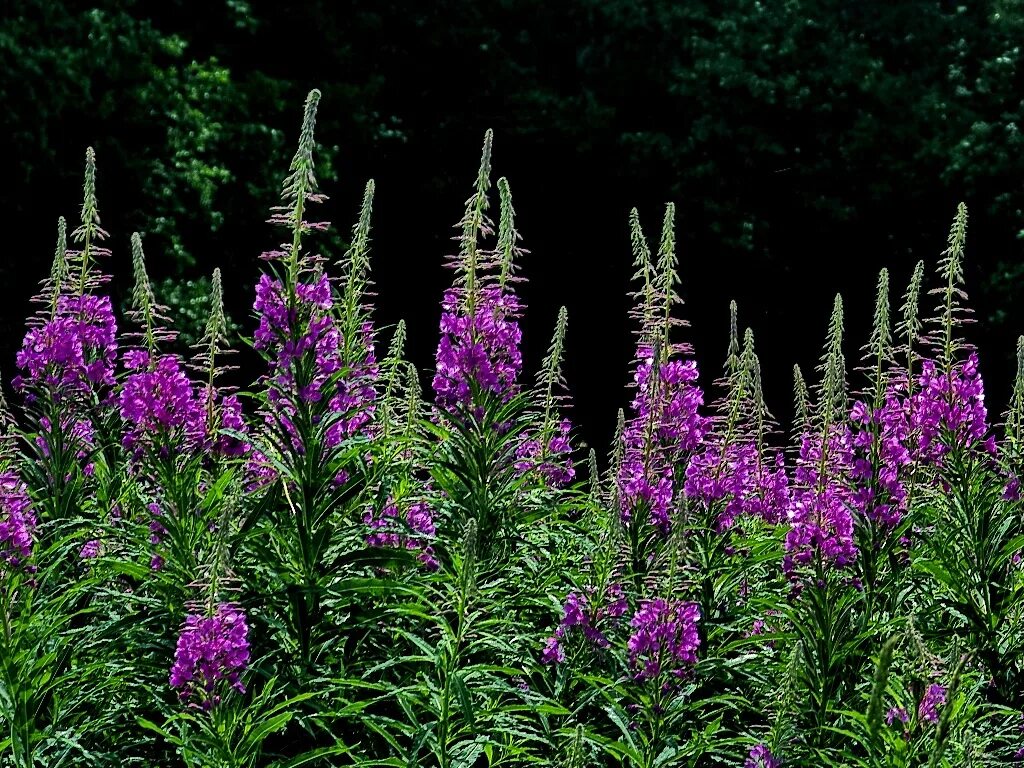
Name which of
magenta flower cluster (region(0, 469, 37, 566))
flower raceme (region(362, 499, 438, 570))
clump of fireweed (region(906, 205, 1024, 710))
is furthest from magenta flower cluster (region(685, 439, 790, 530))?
magenta flower cluster (region(0, 469, 37, 566))

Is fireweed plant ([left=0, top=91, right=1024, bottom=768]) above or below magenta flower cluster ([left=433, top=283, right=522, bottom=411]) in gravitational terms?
below

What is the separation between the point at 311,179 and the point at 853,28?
43.4ft

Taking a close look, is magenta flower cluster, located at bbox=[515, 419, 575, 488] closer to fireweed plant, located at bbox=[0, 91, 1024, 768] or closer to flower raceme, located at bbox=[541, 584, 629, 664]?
fireweed plant, located at bbox=[0, 91, 1024, 768]

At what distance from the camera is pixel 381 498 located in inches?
179

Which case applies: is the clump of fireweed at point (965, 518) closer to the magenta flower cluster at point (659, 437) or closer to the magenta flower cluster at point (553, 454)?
the magenta flower cluster at point (659, 437)

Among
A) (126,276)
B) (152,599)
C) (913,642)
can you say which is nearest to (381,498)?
(152,599)

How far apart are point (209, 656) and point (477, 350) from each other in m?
1.63

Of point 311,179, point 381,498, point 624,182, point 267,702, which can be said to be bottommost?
point 267,702

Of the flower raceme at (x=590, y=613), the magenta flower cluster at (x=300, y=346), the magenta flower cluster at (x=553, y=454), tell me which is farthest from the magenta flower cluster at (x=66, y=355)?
the flower raceme at (x=590, y=613)

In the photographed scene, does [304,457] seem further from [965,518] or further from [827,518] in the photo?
[965,518]

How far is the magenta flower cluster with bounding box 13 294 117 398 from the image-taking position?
5137 mm

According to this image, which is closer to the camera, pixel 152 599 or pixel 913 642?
pixel 913 642

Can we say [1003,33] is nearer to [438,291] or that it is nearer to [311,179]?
[438,291]

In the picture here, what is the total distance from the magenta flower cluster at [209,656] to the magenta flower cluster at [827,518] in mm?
2055
